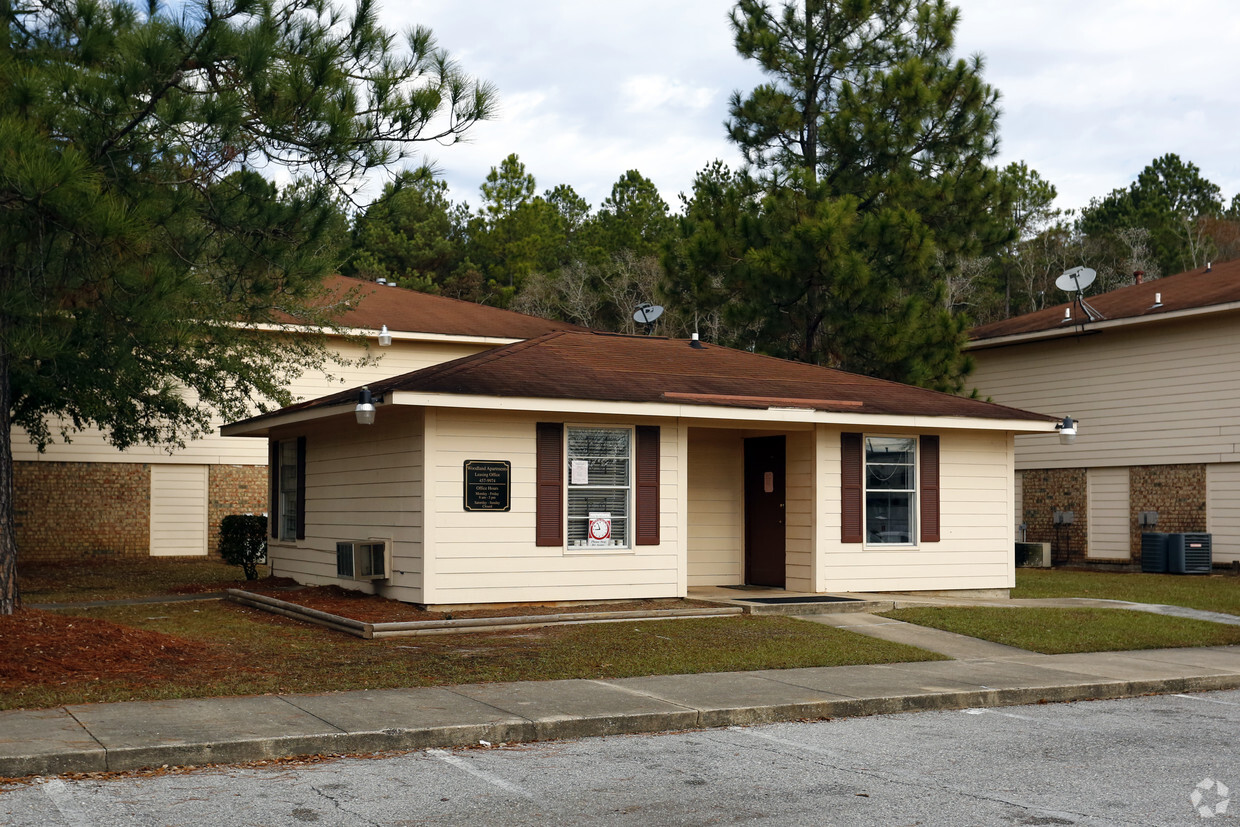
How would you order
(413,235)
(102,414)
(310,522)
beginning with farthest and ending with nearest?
(413,235) < (310,522) < (102,414)

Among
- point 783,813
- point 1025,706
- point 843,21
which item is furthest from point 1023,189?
point 783,813

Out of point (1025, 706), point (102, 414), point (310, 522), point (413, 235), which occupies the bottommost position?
point (1025, 706)

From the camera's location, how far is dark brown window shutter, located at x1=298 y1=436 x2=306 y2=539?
1853 cm

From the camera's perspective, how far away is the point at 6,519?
12.4 m

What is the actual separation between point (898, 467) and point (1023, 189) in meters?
39.7

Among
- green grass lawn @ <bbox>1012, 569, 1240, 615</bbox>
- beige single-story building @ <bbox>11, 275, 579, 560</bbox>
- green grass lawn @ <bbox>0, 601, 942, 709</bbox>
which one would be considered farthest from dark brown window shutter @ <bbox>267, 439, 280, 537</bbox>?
green grass lawn @ <bbox>1012, 569, 1240, 615</bbox>

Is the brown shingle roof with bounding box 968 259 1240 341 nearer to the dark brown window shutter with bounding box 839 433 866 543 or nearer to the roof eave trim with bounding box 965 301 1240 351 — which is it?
the roof eave trim with bounding box 965 301 1240 351

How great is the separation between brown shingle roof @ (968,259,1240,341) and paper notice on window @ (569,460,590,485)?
49.2ft

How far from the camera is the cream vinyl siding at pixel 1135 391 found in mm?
24500

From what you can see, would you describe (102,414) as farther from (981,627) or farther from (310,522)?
(981,627)

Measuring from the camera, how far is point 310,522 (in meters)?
18.3

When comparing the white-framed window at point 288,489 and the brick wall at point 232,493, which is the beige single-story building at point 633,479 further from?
the brick wall at point 232,493

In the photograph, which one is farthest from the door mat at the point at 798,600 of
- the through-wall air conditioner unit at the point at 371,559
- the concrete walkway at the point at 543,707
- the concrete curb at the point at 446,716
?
the concrete curb at the point at 446,716

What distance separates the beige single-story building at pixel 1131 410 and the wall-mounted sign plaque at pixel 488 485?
628 inches
